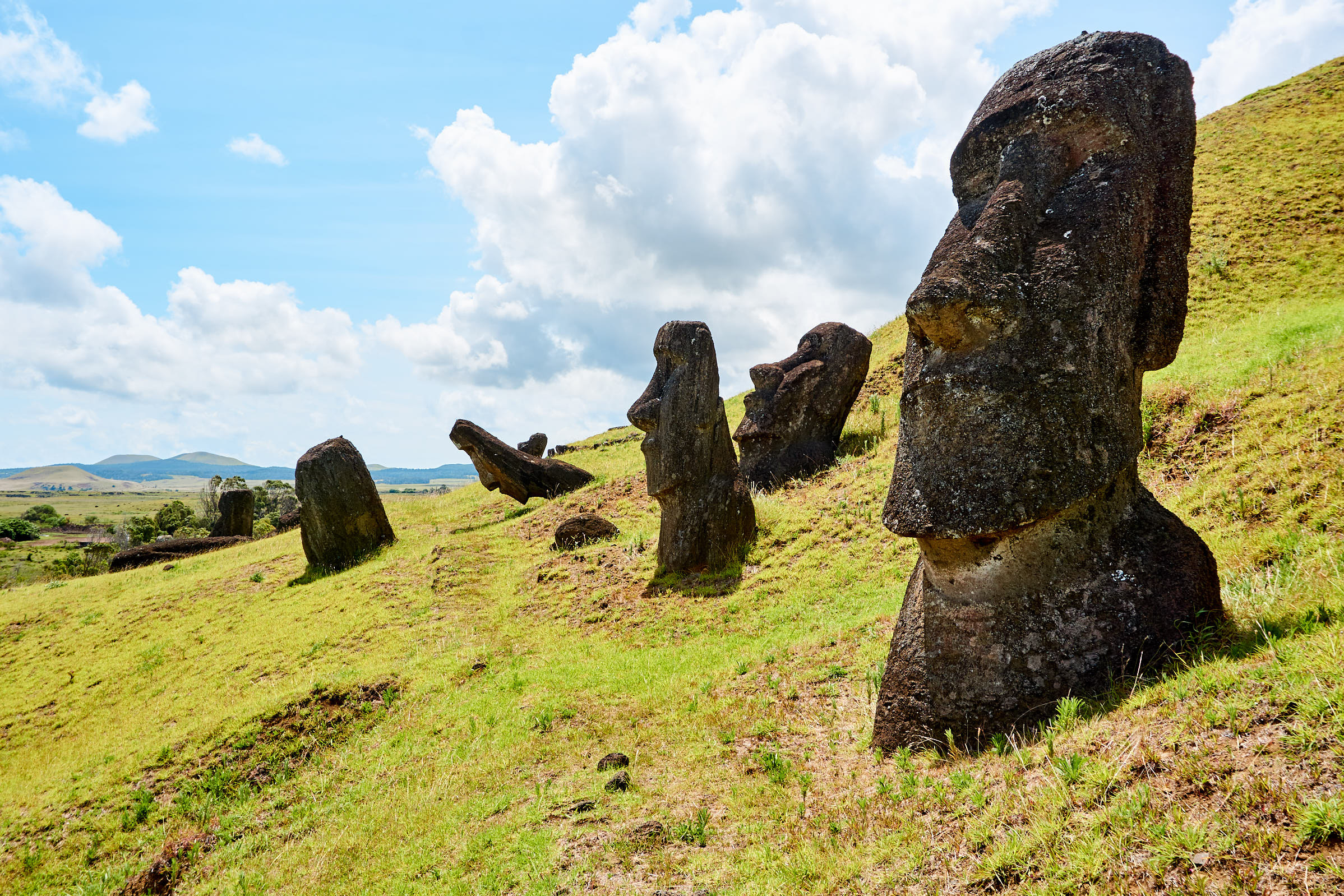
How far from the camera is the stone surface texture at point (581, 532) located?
17453 mm

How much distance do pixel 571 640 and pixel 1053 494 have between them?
852 centimetres

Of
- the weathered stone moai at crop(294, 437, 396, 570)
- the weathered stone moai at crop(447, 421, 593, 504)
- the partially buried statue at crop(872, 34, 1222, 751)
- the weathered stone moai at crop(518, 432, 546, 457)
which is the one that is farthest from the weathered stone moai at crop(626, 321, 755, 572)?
the weathered stone moai at crop(518, 432, 546, 457)

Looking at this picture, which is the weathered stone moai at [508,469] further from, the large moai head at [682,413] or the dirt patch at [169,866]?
the dirt patch at [169,866]

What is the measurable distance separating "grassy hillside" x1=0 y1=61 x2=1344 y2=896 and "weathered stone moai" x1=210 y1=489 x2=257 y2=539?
39.3ft

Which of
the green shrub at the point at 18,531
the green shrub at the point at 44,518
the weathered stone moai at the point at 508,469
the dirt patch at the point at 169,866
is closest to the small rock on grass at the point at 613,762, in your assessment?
the dirt patch at the point at 169,866

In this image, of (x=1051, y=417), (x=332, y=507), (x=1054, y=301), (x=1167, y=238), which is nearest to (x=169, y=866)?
(x=1051, y=417)

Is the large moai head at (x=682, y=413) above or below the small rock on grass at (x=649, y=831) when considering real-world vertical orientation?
above

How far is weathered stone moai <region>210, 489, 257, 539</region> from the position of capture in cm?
3212

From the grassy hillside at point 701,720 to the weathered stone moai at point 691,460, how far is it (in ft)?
2.33

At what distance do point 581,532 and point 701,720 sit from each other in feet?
33.5

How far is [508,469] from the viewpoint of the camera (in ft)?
82.1

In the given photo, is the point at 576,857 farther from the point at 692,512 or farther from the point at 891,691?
the point at 692,512

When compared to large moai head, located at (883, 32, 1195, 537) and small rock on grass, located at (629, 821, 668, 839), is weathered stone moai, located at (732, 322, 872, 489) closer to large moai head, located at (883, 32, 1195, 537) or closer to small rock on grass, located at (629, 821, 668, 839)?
large moai head, located at (883, 32, 1195, 537)

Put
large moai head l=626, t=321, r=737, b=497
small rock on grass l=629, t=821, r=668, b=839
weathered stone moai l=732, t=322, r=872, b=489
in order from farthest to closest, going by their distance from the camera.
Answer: weathered stone moai l=732, t=322, r=872, b=489
large moai head l=626, t=321, r=737, b=497
small rock on grass l=629, t=821, r=668, b=839
